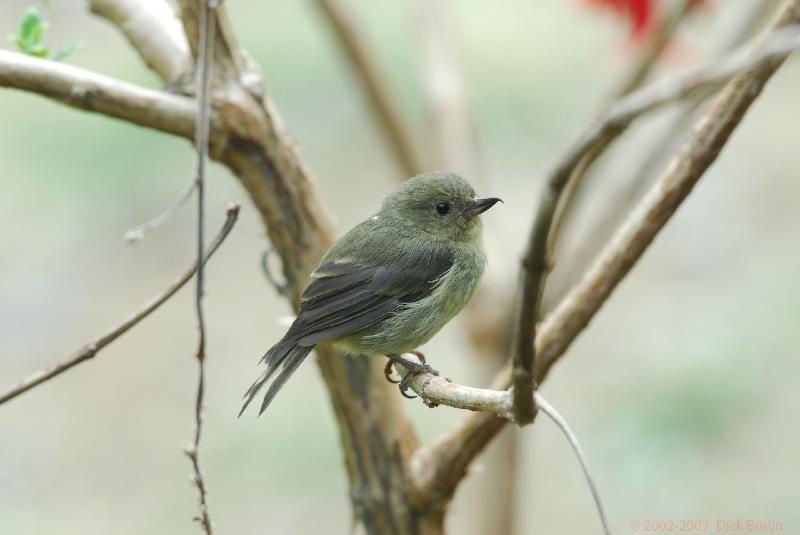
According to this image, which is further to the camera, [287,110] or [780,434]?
[287,110]

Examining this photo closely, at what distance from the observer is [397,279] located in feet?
9.31

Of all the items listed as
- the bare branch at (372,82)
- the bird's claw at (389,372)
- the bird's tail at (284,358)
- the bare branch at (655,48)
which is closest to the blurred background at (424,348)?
the bare branch at (372,82)

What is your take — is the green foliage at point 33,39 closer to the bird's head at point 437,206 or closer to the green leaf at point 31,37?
the green leaf at point 31,37

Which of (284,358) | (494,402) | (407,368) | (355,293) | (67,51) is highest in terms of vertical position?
(67,51)

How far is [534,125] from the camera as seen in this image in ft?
26.0

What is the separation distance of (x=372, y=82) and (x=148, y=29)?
1.32 meters

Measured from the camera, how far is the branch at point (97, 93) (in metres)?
2.22

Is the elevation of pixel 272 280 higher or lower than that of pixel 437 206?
lower

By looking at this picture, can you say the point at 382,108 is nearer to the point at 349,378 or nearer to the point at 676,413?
the point at 349,378

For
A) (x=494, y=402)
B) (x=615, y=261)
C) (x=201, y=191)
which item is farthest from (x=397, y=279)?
(x=494, y=402)

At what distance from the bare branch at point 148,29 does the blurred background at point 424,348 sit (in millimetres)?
1393

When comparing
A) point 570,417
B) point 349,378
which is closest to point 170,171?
point 570,417

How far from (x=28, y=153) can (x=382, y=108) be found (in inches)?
198

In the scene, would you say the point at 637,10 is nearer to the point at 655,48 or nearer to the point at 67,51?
the point at 655,48
